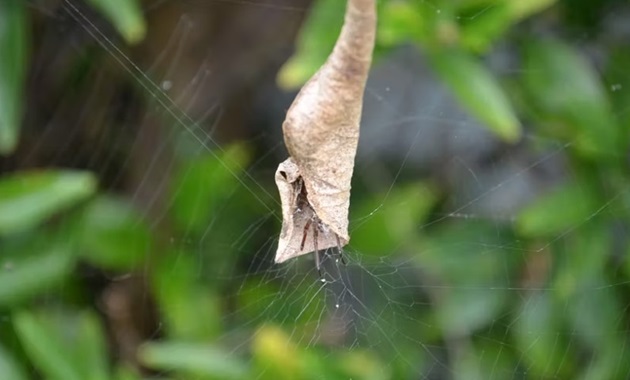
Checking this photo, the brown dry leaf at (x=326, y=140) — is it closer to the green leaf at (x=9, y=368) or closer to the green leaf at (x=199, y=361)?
the green leaf at (x=199, y=361)

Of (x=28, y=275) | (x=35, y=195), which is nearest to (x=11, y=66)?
(x=35, y=195)

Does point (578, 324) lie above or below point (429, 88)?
below

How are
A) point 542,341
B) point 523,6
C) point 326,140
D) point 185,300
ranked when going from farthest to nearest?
point 185,300 < point 542,341 < point 523,6 < point 326,140

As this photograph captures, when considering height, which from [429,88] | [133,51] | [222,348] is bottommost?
[222,348]

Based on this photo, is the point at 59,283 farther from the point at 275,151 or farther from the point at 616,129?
the point at 616,129

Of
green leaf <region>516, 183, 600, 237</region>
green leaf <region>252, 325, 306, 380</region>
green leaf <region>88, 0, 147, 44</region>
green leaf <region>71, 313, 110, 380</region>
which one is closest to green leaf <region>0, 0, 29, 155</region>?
green leaf <region>88, 0, 147, 44</region>

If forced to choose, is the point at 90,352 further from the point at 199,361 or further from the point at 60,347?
the point at 199,361

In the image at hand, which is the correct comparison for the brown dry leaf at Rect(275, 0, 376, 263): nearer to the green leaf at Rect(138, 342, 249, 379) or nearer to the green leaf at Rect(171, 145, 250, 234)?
the green leaf at Rect(138, 342, 249, 379)

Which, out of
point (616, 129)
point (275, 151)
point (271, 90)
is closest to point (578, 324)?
point (616, 129)
